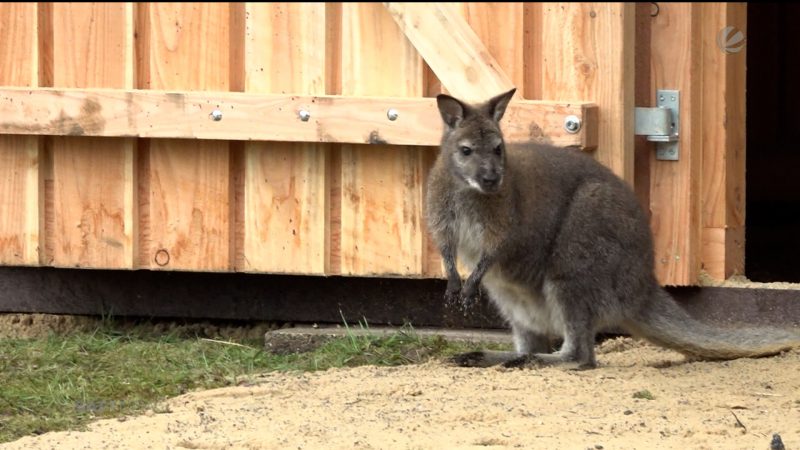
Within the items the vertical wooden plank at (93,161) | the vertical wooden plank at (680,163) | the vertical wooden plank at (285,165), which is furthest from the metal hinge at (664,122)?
the vertical wooden plank at (93,161)

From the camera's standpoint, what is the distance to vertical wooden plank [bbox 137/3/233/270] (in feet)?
21.5

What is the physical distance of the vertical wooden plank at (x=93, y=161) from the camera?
6.65 metres

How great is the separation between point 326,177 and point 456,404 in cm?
190

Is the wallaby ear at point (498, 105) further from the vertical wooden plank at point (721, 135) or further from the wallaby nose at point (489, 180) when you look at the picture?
the vertical wooden plank at point (721, 135)

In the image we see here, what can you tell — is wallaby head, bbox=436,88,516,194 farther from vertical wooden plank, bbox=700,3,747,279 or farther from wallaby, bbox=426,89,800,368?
vertical wooden plank, bbox=700,3,747,279

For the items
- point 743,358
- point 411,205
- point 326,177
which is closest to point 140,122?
point 326,177

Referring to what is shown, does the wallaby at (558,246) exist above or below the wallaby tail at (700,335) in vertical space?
above

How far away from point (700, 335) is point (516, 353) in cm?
78

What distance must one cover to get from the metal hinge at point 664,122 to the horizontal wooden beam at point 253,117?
27 centimetres

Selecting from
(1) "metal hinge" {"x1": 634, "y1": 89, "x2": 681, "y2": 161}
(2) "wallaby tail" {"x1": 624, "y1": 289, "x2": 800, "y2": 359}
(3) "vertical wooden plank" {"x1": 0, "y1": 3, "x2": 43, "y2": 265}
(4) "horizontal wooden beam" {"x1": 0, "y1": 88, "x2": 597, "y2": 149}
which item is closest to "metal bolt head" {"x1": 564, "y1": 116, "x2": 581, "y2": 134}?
(4) "horizontal wooden beam" {"x1": 0, "y1": 88, "x2": 597, "y2": 149}

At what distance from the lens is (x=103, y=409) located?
5195 mm

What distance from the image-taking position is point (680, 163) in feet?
20.6

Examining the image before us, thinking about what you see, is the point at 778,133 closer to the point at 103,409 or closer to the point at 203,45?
the point at 203,45

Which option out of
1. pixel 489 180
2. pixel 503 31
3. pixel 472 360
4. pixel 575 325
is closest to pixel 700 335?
pixel 575 325
